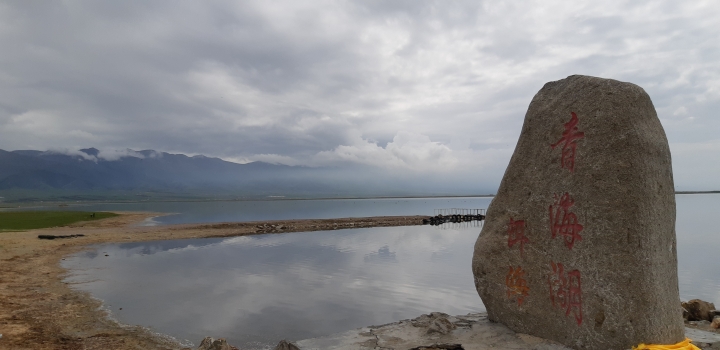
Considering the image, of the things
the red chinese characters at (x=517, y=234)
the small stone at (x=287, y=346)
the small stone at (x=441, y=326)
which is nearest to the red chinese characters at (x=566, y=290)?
the red chinese characters at (x=517, y=234)

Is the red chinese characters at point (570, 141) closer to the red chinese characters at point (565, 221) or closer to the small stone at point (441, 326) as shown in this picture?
the red chinese characters at point (565, 221)

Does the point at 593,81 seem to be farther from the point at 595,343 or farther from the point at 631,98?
the point at 595,343

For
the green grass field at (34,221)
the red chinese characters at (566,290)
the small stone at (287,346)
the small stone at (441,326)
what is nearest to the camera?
the red chinese characters at (566,290)

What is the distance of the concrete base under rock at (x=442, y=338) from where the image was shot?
220 inches

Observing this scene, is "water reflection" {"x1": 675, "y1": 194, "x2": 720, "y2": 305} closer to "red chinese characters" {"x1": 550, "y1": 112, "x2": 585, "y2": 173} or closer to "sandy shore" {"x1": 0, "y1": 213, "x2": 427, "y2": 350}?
"red chinese characters" {"x1": 550, "y1": 112, "x2": 585, "y2": 173}

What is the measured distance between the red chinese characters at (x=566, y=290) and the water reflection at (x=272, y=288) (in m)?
5.25

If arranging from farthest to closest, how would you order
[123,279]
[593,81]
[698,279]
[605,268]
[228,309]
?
1. [123,279]
2. [698,279]
3. [228,309]
4. [593,81]
5. [605,268]

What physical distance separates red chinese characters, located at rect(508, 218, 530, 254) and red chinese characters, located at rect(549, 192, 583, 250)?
46 centimetres

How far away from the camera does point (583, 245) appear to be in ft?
17.1

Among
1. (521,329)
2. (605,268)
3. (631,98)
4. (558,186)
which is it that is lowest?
(521,329)

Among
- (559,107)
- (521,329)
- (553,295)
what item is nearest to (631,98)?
(559,107)

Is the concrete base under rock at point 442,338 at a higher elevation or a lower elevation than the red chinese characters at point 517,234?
lower

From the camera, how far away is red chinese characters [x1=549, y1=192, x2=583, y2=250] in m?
5.30

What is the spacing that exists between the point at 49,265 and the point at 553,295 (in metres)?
19.7
